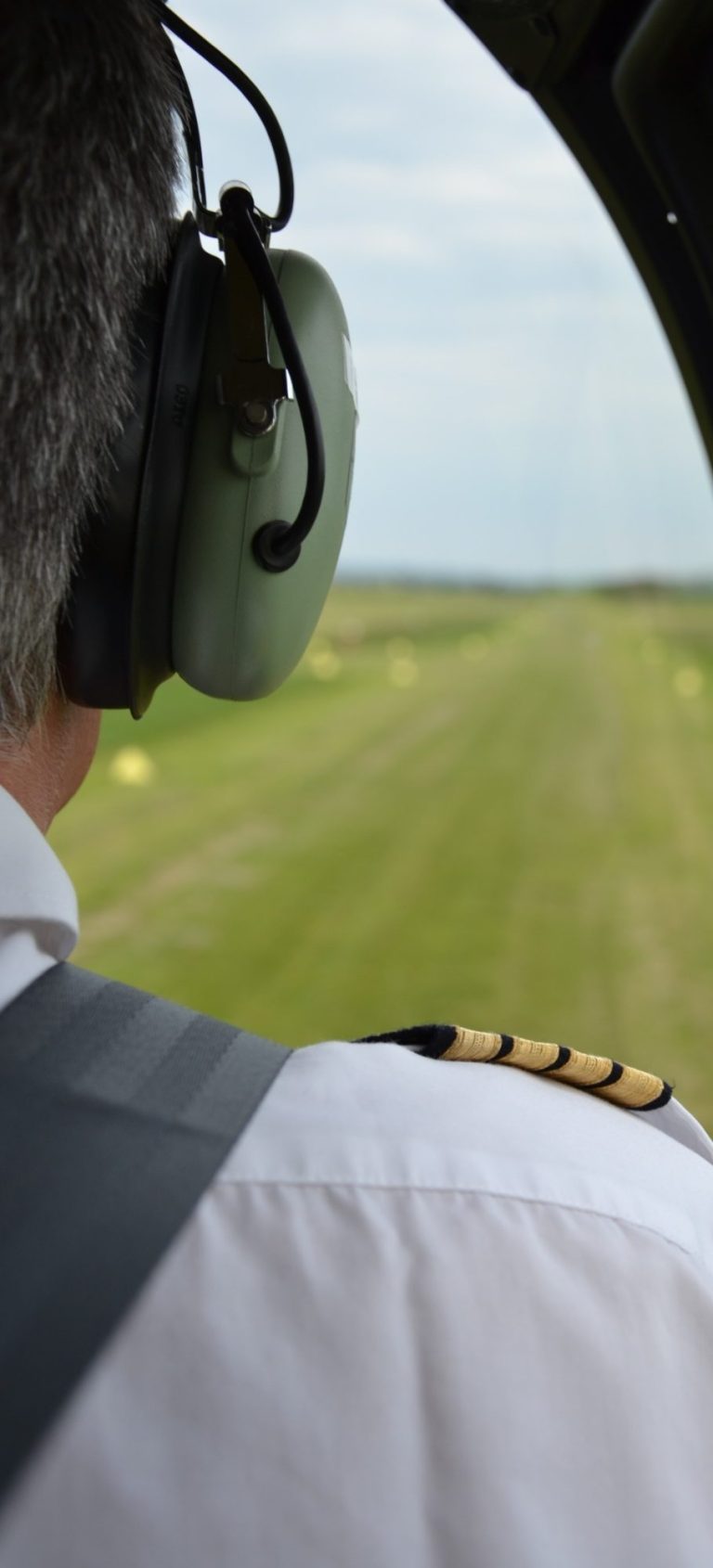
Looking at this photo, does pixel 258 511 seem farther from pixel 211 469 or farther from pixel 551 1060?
pixel 551 1060

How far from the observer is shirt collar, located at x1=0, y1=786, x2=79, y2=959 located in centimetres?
46

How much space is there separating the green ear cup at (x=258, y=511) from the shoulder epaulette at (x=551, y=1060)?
19 centimetres

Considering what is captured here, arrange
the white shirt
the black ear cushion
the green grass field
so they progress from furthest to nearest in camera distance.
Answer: the green grass field
the black ear cushion
the white shirt

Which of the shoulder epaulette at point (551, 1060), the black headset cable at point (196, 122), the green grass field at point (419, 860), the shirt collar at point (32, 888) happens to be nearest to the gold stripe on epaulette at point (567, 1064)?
the shoulder epaulette at point (551, 1060)

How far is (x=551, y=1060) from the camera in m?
0.52

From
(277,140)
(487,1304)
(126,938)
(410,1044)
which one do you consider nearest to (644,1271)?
(487,1304)

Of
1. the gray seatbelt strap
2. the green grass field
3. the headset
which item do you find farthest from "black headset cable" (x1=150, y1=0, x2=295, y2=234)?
the green grass field

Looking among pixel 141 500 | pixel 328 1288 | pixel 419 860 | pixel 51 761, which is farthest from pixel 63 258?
pixel 419 860

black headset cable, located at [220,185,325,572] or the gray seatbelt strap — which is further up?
black headset cable, located at [220,185,325,572]

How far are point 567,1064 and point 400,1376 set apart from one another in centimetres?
17

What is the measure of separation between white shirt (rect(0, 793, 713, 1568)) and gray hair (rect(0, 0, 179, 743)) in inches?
8.9

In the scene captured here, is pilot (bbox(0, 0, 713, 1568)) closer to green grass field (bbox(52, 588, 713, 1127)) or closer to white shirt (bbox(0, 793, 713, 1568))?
white shirt (bbox(0, 793, 713, 1568))

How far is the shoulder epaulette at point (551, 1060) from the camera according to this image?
1.69ft

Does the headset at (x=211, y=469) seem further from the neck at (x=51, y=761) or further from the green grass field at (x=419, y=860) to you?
the green grass field at (x=419, y=860)
